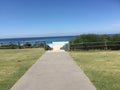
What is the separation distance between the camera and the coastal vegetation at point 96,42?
92.0ft

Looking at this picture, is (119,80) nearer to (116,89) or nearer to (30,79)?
(116,89)

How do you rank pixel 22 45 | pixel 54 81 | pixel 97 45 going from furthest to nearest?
pixel 22 45, pixel 97 45, pixel 54 81

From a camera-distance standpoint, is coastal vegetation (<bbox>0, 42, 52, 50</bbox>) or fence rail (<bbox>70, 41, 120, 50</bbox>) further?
coastal vegetation (<bbox>0, 42, 52, 50</bbox>)

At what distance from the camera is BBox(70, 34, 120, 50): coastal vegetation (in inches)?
1104

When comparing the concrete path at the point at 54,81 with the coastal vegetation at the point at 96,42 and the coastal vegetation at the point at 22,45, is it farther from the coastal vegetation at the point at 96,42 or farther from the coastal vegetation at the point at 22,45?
the coastal vegetation at the point at 22,45

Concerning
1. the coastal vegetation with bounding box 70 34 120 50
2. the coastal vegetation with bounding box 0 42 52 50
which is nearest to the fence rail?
the coastal vegetation with bounding box 70 34 120 50

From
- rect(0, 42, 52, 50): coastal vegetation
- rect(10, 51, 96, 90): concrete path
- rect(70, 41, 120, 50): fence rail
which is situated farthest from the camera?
rect(0, 42, 52, 50): coastal vegetation

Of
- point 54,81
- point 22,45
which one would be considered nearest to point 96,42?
point 22,45

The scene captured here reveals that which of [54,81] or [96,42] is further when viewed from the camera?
[96,42]

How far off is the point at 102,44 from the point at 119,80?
18551mm

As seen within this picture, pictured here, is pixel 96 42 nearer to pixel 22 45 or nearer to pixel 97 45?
pixel 97 45

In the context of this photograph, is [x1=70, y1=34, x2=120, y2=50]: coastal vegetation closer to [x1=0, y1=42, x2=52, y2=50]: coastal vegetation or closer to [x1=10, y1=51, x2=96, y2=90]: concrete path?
[x1=0, y1=42, x2=52, y2=50]: coastal vegetation

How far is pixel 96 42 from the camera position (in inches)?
1118

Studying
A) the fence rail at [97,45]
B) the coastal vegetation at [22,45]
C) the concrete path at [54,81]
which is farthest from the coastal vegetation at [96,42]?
the concrete path at [54,81]
